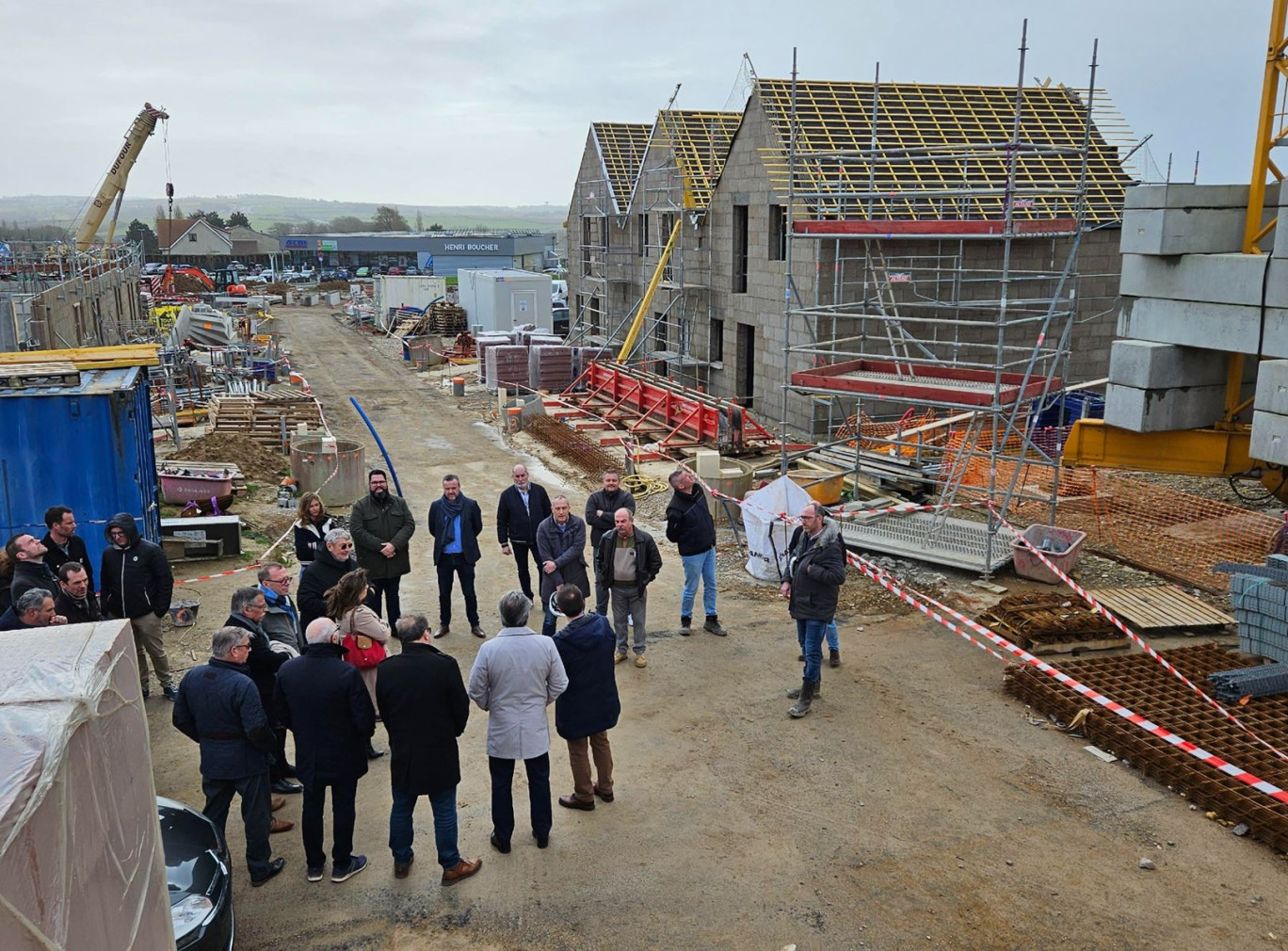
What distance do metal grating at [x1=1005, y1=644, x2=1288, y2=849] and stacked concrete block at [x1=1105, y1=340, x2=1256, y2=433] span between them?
2314mm

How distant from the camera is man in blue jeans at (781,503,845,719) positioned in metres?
8.44

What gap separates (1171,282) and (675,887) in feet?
24.8

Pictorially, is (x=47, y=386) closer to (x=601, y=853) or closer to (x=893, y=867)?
(x=601, y=853)

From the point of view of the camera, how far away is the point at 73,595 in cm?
740

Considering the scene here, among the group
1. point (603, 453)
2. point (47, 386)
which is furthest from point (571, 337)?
point (47, 386)

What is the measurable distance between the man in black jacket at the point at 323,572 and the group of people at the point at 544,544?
17 millimetres

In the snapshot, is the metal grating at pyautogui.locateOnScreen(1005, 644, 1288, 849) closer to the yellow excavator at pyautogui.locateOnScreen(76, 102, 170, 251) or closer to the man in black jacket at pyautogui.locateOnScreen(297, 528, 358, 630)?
the man in black jacket at pyautogui.locateOnScreen(297, 528, 358, 630)

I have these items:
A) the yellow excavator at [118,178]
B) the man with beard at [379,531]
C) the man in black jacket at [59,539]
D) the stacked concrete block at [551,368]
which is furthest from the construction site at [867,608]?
the yellow excavator at [118,178]

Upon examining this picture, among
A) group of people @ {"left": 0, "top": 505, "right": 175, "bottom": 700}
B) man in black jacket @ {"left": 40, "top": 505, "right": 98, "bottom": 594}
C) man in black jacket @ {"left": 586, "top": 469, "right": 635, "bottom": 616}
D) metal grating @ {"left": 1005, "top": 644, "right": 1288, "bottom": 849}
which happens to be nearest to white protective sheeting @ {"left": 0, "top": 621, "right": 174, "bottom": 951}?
group of people @ {"left": 0, "top": 505, "right": 175, "bottom": 700}

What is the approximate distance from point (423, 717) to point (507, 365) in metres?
22.8

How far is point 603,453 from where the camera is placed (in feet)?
64.8

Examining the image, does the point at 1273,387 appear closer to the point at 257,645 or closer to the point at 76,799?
the point at 257,645

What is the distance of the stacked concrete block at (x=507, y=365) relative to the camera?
28.0 metres

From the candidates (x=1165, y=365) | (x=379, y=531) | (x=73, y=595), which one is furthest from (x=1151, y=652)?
(x=73, y=595)
